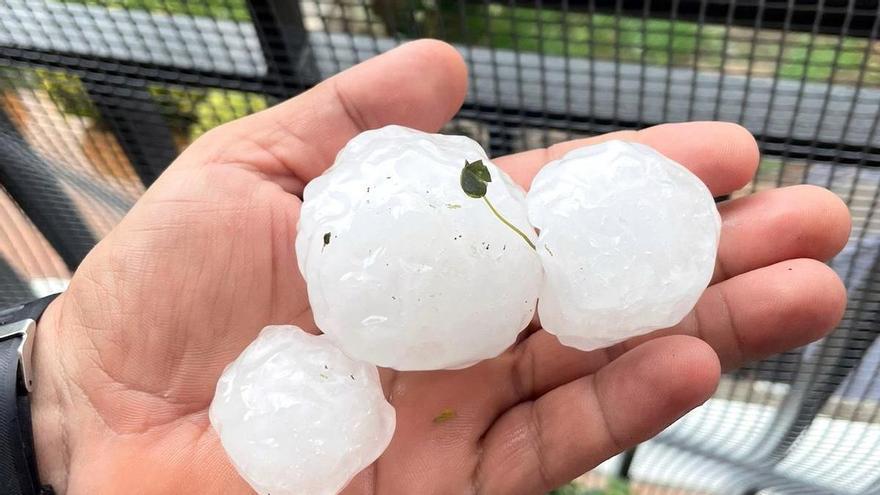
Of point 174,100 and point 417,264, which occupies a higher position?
point 417,264

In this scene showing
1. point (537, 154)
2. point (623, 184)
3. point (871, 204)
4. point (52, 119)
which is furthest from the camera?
point (52, 119)

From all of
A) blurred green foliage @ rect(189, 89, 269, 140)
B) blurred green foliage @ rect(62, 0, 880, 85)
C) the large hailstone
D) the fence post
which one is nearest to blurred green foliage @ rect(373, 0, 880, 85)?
blurred green foliage @ rect(62, 0, 880, 85)

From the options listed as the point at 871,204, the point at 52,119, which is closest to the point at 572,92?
the point at 871,204

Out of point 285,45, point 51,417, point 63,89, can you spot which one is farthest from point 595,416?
point 63,89

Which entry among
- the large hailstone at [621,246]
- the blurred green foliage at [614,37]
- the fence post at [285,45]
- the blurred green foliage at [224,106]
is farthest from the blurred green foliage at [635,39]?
the large hailstone at [621,246]

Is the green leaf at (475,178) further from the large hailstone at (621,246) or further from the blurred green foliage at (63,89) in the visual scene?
the blurred green foliage at (63,89)

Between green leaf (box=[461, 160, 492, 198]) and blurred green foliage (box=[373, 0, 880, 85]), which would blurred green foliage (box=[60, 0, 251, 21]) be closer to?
blurred green foliage (box=[373, 0, 880, 85])

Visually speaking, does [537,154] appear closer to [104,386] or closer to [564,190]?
[564,190]

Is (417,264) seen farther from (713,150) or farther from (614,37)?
(614,37)
